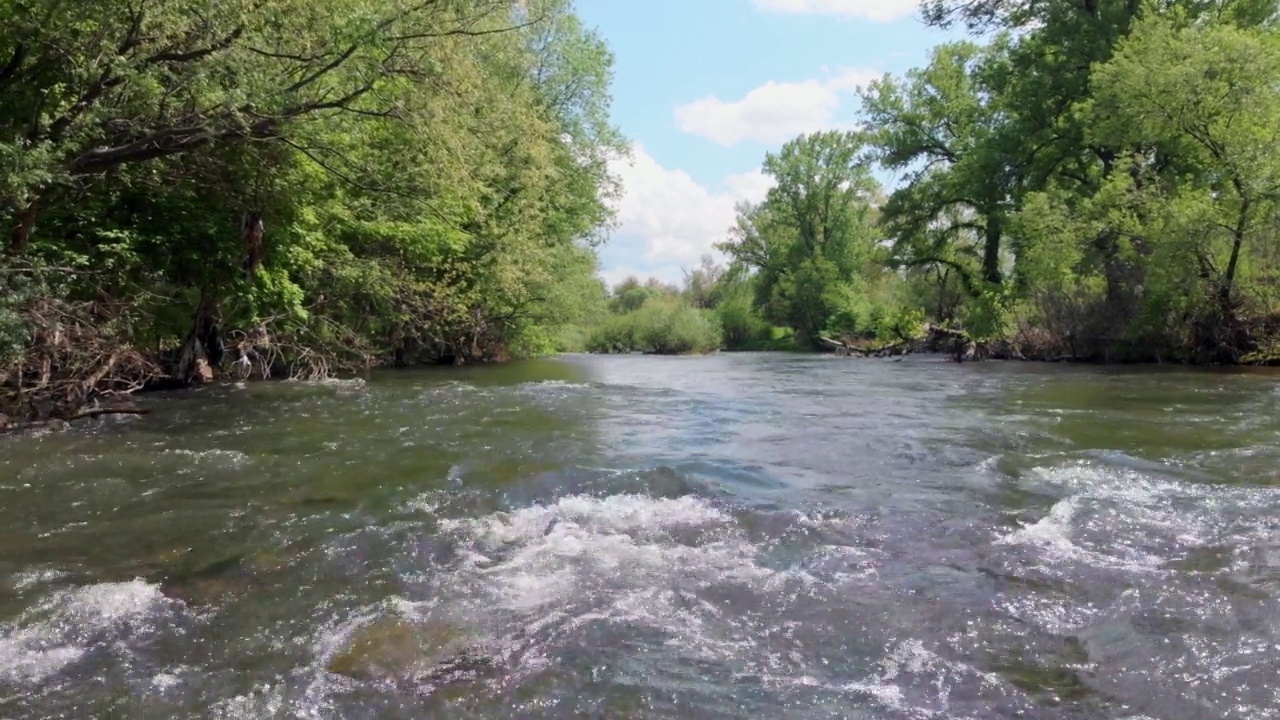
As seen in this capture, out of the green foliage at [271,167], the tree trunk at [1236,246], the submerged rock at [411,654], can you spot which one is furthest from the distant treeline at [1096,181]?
the submerged rock at [411,654]

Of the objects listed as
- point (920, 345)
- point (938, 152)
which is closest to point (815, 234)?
point (938, 152)

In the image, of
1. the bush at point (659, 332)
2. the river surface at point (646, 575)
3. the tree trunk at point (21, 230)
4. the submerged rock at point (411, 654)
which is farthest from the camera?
the bush at point (659, 332)

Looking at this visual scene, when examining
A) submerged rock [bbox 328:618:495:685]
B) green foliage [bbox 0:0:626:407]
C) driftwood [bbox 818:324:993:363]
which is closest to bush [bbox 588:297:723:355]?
driftwood [bbox 818:324:993:363]

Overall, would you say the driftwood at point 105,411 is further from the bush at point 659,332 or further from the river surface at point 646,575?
the bush at point 659,332

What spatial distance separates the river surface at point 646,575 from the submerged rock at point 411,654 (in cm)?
2

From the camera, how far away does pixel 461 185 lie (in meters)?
15.1

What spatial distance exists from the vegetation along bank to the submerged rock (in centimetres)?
745

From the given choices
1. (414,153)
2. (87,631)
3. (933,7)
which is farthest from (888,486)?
(933,7)

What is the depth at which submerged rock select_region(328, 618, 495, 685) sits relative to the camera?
157 inches

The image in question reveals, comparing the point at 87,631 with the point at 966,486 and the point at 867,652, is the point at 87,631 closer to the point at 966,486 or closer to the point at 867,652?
the point at 867,652

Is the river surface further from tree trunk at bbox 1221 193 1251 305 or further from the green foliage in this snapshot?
tree trunk at bbox 1221 193 1251 305

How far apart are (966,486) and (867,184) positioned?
5543 cm

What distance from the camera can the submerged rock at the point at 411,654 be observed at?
3988 millimetres

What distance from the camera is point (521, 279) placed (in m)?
25.6
